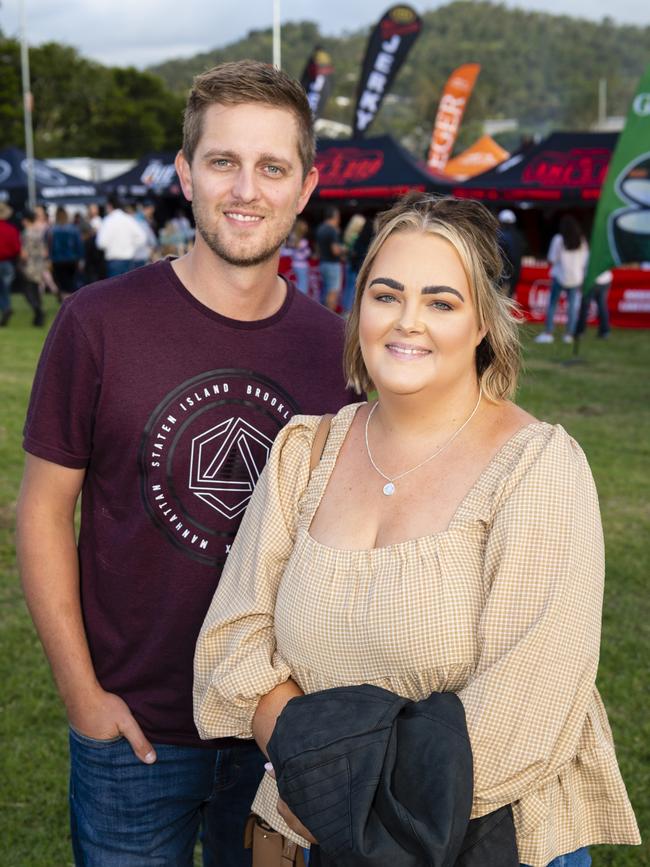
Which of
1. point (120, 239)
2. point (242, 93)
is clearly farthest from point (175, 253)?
point (242, 93)

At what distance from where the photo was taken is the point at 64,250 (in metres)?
18.4

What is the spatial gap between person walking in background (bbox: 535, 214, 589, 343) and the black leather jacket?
44.1ft

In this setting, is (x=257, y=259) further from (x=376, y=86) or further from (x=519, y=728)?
(x=376, y=86)

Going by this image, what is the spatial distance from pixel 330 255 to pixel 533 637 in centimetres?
1461

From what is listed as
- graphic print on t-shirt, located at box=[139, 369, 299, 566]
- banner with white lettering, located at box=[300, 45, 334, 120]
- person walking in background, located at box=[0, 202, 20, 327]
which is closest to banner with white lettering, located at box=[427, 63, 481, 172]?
banner with white lettering, located at box=[300, 45, 334, 120]

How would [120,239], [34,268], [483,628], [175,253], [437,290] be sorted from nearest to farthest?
[483,628], [437,290], [175,253], [120,239], [34,268]

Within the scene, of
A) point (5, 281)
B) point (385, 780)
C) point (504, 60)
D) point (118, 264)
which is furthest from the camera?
point (504, 60)

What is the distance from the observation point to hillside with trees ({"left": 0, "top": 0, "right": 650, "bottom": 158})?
70.6 meters

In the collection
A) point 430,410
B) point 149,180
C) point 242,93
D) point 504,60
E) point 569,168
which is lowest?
point 149,180

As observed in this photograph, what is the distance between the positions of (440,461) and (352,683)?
0.43 metres

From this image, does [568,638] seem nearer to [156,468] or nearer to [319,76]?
[156,468]

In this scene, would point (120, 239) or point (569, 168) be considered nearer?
point (120, 239)

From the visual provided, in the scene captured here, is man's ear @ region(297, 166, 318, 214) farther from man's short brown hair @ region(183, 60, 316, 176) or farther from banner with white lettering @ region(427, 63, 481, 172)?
banner with white lettering @ region(427, 63, 481, 172)

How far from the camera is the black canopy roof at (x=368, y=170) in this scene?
19.1 meters
